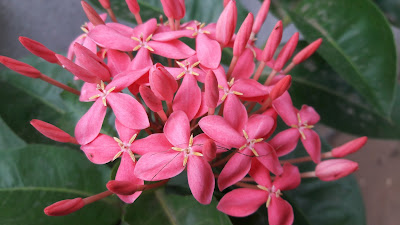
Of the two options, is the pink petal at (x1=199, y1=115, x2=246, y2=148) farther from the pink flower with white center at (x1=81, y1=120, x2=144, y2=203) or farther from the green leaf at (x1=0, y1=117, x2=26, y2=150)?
the green leaf at (x1=0, y1=117, x2=26, y2=150)

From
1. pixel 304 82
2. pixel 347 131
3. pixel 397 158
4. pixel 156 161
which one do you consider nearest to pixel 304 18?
pixel 304 82

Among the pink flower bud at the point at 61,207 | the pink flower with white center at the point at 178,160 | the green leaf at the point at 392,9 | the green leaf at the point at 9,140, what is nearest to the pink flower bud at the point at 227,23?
the pink flower with white center at the point at 178,160

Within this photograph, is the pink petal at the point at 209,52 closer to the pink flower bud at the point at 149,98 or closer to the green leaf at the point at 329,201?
the pink flower bud at the point at 149,98

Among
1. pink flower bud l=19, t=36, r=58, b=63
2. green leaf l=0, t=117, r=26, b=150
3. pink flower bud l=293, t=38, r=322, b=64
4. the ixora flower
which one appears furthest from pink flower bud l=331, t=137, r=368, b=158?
green leaf l=0, t=117, r=26, b=150

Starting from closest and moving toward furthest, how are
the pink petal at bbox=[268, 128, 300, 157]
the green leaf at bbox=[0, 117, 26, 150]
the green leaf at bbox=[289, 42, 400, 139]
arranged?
the pink petal at bbox=[268, 128, 300, 157], the green leaf at bbox=[0, 117, 26, 150], the green leaf at bbox=[289, 42, 400, 139]

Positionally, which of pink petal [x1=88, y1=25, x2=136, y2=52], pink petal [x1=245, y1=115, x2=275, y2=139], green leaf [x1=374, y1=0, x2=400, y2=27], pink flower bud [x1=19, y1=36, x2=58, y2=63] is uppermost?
green leaf [x1=374, y1=0, x2=400, y2=27]

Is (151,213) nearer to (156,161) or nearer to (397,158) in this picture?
(156,161)
